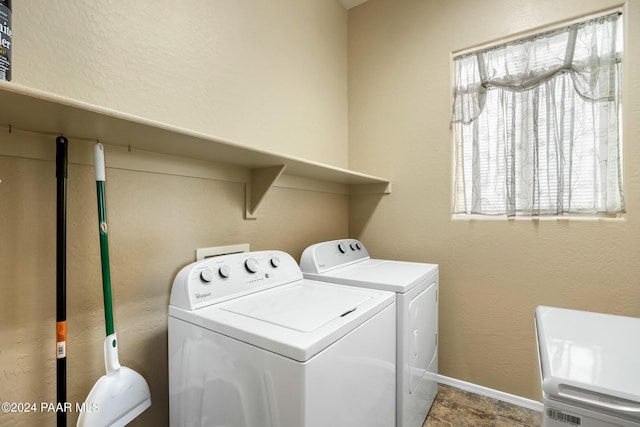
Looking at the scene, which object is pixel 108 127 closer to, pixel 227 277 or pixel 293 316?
pixel 227 277

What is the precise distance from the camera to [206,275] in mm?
1174

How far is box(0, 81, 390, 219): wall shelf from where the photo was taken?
72cm

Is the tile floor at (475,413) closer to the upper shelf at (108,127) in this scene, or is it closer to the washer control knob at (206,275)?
the washer control knob at (206,275)

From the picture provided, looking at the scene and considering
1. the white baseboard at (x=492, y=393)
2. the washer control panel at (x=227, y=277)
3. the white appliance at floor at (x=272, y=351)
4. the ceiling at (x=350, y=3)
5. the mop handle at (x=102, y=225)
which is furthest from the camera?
the ceiling at (x=350, y=3)

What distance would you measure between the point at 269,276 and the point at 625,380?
1.24 m

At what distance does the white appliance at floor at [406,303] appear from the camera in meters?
1.37

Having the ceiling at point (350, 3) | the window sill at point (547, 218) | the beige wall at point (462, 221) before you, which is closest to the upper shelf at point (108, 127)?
the beige wall at point (462, 221)

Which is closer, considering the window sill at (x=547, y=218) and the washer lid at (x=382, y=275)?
the washer lid at (x=382, y=275)

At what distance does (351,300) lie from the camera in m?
1.19

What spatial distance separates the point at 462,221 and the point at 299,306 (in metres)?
1.44

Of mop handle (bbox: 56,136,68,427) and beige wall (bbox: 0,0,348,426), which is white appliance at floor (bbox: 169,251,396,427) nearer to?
beige wall (bbox: 0,0,348,426)

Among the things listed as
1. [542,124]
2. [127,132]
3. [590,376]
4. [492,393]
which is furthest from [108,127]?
[492,393]

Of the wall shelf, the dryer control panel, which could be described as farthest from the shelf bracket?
the dryer control panel

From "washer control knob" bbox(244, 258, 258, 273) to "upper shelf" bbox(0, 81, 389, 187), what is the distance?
0.48 metres
